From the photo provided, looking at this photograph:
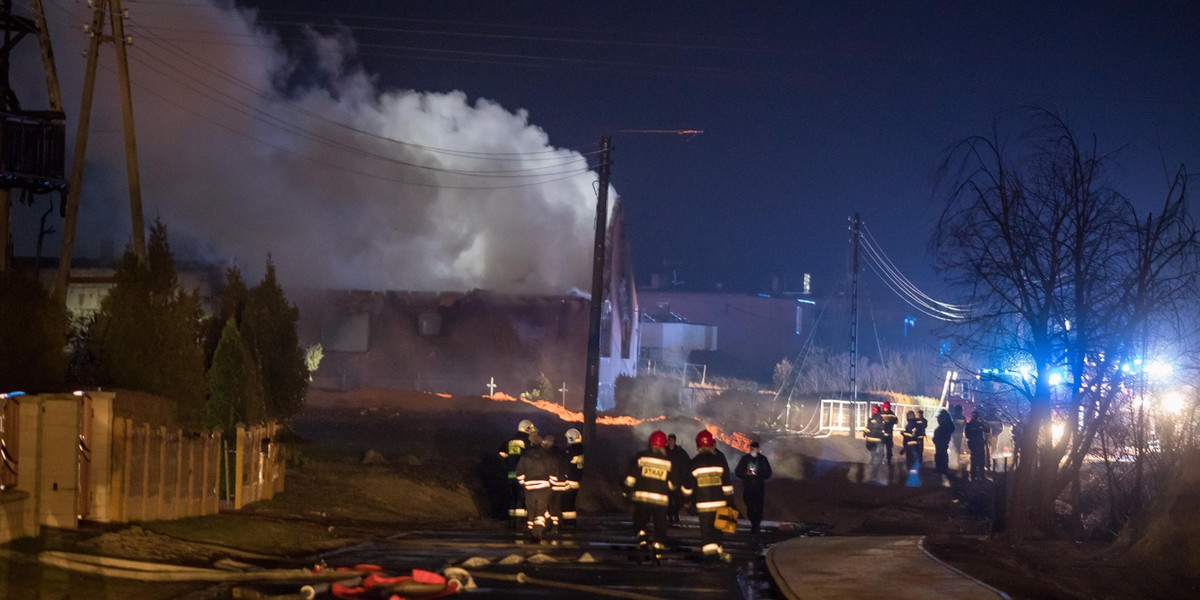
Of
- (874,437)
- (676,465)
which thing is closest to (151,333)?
(676,465)

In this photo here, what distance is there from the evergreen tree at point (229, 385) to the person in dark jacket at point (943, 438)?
16.6m

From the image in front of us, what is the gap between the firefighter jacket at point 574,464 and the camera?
1656 centimetres

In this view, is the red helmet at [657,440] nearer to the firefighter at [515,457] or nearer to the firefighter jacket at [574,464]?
the firefighter jacket at [574,464]

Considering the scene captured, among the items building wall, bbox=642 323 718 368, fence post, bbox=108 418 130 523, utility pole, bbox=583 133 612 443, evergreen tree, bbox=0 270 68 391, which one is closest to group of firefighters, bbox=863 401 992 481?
utility pole, bbox=583 133 612 443

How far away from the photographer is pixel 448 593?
1015 centimetres

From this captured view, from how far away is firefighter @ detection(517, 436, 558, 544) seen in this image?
1489 centimetres

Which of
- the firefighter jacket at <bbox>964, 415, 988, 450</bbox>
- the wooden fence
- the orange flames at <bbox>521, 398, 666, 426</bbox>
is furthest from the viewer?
the orange flames at <bbox>521, 398, 666, 426</bbox>

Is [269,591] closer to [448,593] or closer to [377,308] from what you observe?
[448,593]

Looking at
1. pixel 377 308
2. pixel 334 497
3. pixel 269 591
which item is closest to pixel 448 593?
pixel 269 591

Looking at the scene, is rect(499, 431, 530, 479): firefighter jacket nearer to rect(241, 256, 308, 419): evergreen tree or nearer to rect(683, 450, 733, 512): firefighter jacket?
rect(683, 450, 733, 512): firefighter jacket

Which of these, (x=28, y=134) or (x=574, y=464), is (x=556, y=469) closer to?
(x=574, y=464)

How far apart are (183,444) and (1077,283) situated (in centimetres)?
1170

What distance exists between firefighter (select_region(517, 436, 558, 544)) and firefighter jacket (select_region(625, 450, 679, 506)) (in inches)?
76.3

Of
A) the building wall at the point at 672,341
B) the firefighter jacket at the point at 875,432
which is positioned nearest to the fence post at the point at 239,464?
the firefighter jacket at the point at 875,432
